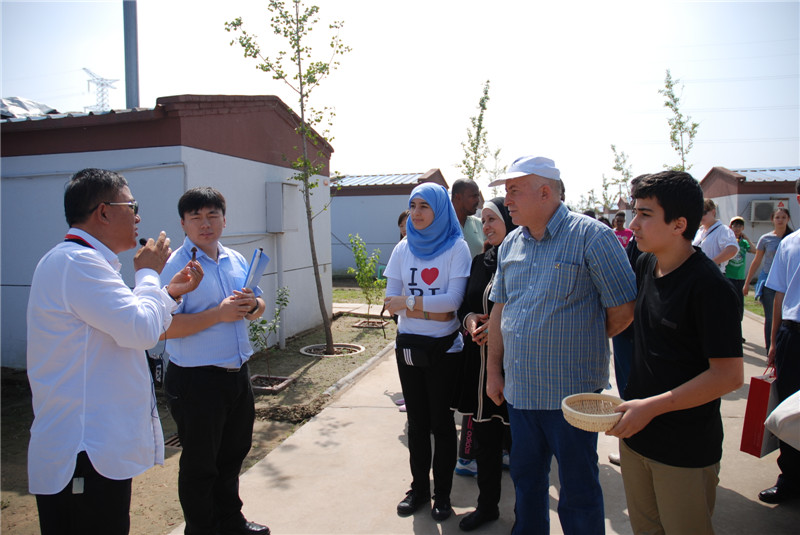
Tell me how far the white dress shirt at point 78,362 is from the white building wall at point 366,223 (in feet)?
53.6

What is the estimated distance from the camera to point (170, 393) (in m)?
2.73

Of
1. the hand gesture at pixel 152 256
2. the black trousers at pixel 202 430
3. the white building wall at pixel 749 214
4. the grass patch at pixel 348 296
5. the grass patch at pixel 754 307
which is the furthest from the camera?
the white building wall at pixel 749 214

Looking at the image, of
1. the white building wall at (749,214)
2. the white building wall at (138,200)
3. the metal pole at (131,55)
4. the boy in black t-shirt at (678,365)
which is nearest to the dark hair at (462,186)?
the boy in black t-shirt at (678,365)

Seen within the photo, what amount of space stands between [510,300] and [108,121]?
5.48m

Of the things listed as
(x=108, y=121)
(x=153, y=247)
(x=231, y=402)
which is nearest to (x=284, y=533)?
(x=231, y=402)

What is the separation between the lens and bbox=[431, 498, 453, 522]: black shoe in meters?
3.12

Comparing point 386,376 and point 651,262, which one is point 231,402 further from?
point 386,376

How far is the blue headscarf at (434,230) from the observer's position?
327 centimetres

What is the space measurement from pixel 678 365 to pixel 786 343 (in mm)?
1714

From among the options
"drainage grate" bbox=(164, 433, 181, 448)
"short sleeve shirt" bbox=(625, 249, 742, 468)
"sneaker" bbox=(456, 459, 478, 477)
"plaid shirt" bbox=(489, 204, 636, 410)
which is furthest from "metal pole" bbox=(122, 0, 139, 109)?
"short sleeve shirt" bbox=(625, 249, 742, 468)

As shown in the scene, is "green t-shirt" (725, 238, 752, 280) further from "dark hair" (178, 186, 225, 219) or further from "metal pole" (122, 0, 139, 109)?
"metal pole" (122, 0, 139, 109)

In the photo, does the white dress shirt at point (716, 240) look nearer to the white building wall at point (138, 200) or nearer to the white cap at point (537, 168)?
the white cap at point (537, 168)

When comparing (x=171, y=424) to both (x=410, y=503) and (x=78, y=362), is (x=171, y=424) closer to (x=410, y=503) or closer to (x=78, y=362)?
(x=410, y=503)

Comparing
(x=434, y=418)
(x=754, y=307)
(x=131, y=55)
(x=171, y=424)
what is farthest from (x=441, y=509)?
(x=754, y=307)
